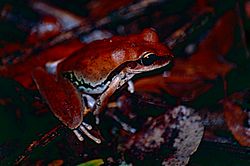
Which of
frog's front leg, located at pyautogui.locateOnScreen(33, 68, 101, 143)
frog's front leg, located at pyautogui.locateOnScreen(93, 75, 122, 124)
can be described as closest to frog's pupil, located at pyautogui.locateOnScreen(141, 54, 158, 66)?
frog's front leg, located at pyautogui.locateOnScreen(93, 75, 122, 124)

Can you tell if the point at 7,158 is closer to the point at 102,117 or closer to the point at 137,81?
the point at 102,117

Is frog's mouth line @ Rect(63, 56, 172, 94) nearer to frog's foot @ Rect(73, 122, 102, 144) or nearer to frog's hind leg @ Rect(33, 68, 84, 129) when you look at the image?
frog's hind leg @ Rect(33, 68, 84, 129)

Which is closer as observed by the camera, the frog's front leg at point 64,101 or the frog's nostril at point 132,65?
the frog's front leg at point 64,101

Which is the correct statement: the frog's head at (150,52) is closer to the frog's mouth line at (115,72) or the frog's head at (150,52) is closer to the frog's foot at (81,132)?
the frog's mouth line at (115,72)

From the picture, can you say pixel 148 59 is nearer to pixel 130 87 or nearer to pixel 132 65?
pixel 132 65

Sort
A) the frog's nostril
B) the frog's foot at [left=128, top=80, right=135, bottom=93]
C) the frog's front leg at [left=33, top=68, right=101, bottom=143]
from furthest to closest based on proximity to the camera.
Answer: the frog's foot at [left=128, top=80, right=135, bottom=93] → the frog's nostril → the frog's front leg at [left=33, top=68, right=101, bottom=143]

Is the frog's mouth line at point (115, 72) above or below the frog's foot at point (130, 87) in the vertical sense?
above

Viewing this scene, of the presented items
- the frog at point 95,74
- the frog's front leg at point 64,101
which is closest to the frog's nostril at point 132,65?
the frog at point 95,74

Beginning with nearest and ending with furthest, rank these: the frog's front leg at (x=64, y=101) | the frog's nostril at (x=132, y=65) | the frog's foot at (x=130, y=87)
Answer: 1. the frog's front leg at (x=64, y=101)
2. the frog's nostril at (x=132, y=65)
3. the frog's foot at (x=130, y=87)
